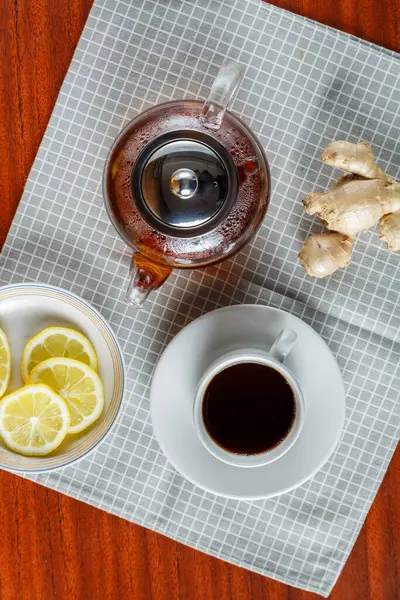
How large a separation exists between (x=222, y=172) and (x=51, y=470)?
39 centimetres

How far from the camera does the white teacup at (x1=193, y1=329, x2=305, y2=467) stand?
713mm

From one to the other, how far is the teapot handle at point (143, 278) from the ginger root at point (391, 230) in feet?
0.86

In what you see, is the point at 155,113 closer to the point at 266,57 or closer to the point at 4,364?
the point at 266,57

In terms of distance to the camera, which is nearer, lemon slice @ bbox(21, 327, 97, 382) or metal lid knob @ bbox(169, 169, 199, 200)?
metal lid knob @ bbox(169, 169, 199, 200)

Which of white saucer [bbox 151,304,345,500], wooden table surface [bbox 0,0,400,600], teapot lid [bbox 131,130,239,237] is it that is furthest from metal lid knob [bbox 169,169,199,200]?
wooden table surface [bbox 0,0,400,600]

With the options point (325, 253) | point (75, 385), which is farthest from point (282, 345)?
point (75, 385)

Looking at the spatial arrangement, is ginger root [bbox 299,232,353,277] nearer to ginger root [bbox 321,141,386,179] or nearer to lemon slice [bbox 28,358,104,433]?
ginger root [bbox 321,141,386,179]

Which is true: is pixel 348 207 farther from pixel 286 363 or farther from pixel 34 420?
pixel 34 420

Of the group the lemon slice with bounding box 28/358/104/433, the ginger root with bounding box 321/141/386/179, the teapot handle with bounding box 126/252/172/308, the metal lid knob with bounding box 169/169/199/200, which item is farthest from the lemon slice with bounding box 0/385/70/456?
the ginger root with bounding box 321/141/386/179

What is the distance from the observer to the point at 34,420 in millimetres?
788

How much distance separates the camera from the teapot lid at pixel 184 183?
698 mm

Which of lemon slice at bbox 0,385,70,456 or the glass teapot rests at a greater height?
the glass teapot

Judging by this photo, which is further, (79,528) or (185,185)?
(79,528)

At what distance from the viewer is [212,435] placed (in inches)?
29.5
